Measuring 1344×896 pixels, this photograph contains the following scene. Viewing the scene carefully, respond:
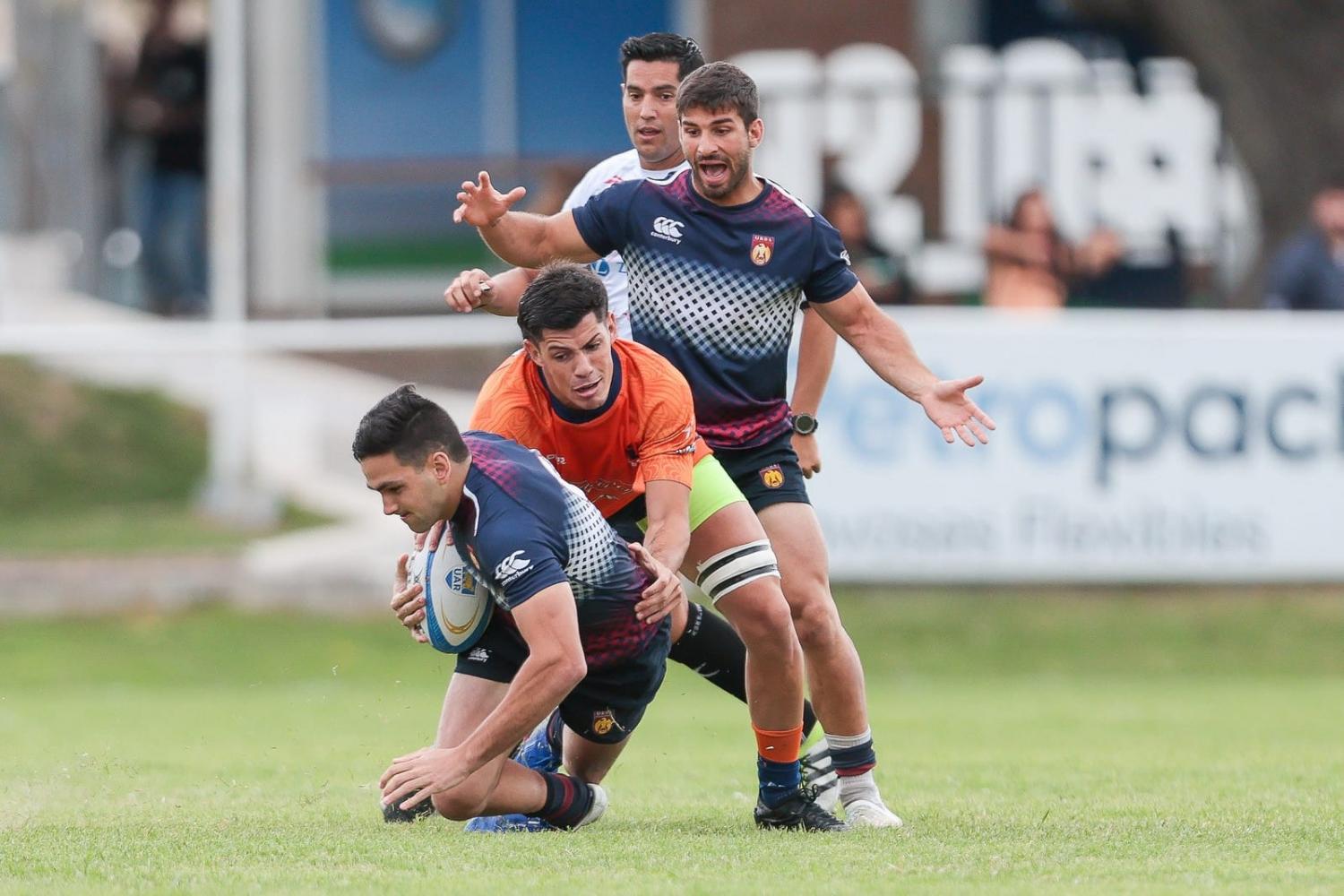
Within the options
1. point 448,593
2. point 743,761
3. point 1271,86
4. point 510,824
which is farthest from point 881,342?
point 1271,86

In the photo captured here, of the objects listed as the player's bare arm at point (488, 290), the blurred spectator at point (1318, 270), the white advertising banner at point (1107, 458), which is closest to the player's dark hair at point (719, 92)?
the player's bare arm at point (488, 290)

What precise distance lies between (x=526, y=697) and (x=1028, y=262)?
12290 mm

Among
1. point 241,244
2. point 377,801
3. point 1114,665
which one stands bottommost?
point 1114,665

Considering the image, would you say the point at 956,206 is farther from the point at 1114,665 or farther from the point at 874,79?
the point at 1114,665

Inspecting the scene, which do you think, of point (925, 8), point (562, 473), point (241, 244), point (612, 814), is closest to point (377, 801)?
point (612, 814)

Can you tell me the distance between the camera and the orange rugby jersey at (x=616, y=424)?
691 cm

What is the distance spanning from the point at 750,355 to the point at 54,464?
10.9 m

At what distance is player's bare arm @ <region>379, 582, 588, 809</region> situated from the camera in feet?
20.5

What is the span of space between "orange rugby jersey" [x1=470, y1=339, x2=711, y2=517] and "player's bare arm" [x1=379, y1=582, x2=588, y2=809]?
760mm

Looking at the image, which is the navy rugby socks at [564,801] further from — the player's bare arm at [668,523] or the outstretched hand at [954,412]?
the outstretched hand at [954,412]

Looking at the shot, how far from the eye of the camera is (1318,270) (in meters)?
15.6

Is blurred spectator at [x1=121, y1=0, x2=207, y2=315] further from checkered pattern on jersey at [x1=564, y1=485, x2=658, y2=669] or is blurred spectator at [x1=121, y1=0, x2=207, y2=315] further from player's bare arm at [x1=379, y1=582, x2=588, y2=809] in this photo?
player's bare arm at [x1=379, y1=582, x2=588, y2=809]

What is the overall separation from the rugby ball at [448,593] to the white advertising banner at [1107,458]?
7.45 m

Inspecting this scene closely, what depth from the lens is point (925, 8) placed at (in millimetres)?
22234
